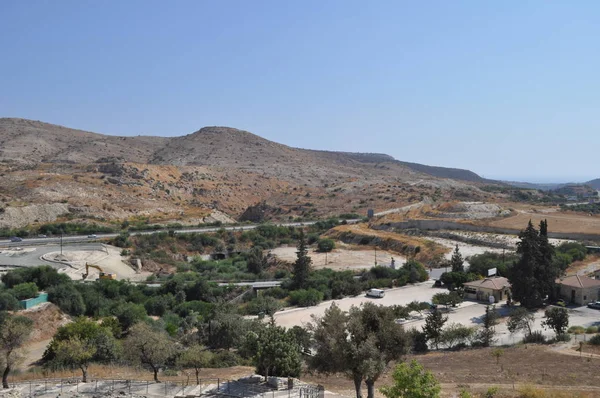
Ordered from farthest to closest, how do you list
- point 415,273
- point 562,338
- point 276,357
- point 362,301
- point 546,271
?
1. point 415,273
2. point 362,301
3. point 546,271
4. point 562,338
5. point 276,357

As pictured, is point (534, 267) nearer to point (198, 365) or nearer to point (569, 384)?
point (569, 384)

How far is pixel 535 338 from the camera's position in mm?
30875

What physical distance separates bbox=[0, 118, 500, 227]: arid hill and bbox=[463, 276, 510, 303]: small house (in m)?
57.4

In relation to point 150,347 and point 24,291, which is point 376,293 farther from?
point 24,291

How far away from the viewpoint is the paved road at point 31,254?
172 ft

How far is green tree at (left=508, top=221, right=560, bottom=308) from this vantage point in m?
39.0

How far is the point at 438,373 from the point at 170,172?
348ft

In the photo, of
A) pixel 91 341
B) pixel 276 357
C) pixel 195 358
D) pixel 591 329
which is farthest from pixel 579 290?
pixel 91 341

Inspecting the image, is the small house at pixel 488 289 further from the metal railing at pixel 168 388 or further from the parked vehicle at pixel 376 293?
the metal railing at pixel 168 388

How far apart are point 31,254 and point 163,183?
56.8 m

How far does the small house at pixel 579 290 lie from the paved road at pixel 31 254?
4642 cm

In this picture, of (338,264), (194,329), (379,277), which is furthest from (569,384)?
(338,264)

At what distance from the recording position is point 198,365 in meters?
22.7

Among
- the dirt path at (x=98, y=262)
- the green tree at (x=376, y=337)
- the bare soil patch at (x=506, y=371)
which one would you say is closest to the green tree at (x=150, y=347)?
the bare soil patch at (x=506, y=371)
